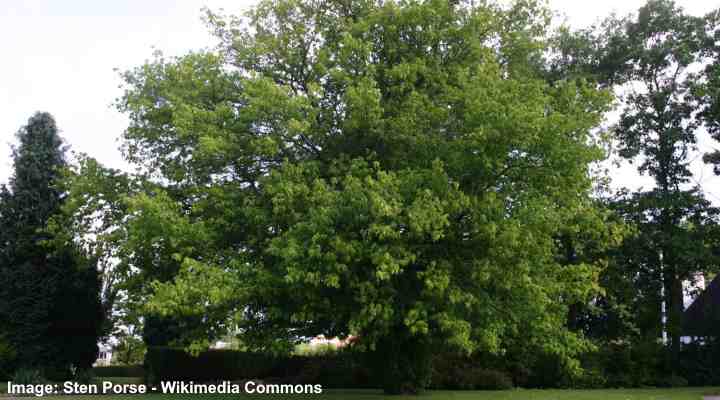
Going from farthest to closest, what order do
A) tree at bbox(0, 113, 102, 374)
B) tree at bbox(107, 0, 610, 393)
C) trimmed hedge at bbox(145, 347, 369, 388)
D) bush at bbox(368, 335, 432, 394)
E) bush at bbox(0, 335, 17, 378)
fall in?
1. trimmed hedge at bbox(145, 347, 369, 388)
2. tree at bbox(0, 113, 102, 374)
3. bush at bbox(0, 335, 17, 378)
4. bush at bbox(368, 335, 432, 394)
5. tree at bbox(107, 0, 610, 393)

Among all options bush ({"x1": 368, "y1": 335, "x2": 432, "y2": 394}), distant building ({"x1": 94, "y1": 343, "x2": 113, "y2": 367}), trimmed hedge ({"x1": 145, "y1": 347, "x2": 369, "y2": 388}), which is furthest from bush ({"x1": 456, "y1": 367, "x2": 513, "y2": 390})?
distant building ({"x1": 94, "y1": 343, "x2": 113, "y2": 367})

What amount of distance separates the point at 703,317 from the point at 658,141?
9.03 m

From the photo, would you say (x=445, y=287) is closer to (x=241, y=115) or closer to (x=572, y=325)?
(x=241, y=115)

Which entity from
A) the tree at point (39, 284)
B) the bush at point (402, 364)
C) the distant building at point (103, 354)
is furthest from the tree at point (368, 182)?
the distant building at point (103, 354)

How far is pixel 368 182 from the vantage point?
564 inches

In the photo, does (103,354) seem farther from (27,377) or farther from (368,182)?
(368,182)

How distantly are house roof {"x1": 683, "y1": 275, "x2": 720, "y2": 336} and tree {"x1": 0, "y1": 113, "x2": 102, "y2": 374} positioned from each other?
1092 inches

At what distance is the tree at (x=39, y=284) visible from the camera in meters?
24.8

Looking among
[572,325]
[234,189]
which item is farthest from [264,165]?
[572,325]

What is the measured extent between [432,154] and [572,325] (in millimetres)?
19330

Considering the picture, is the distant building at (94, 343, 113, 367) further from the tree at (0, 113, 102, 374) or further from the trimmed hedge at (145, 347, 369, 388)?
the tree at (0, 113, 102, 374)

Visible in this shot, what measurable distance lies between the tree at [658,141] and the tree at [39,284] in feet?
77.8

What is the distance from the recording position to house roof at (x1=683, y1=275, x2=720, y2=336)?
3155cm

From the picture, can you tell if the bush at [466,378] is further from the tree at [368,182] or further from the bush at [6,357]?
the bush at [6,357]
